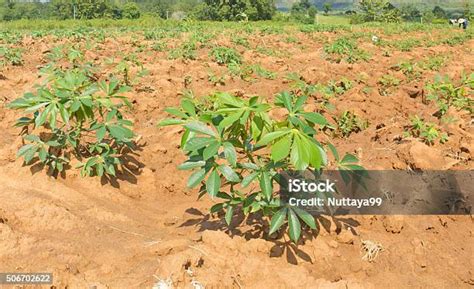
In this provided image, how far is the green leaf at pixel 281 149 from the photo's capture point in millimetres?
1666

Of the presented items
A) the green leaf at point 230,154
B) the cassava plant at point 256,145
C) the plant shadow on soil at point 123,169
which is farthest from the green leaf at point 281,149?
the plant shadow on soil at point 123,169

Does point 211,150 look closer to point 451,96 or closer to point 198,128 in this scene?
point 198,128

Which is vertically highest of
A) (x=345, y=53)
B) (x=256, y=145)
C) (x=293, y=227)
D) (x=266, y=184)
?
(x=256, y=145)

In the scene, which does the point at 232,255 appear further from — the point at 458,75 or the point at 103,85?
the point at 458,75

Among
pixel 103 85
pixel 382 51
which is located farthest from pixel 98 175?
pixel 382 51

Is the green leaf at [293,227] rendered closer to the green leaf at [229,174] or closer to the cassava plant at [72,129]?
the green leaf at [229,174]

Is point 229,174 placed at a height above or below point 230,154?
below

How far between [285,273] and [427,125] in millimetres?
1973

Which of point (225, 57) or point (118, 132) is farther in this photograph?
point (225, 57)

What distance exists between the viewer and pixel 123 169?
3250mm

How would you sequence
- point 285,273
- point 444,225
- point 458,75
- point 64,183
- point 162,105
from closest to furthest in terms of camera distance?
point 285,273
point 444,225
point 64,183
point 162,105
point 458,75

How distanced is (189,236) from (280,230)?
51 centimetres

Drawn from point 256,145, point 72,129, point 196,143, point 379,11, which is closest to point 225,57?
point 72,129

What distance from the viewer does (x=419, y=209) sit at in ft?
8.29
